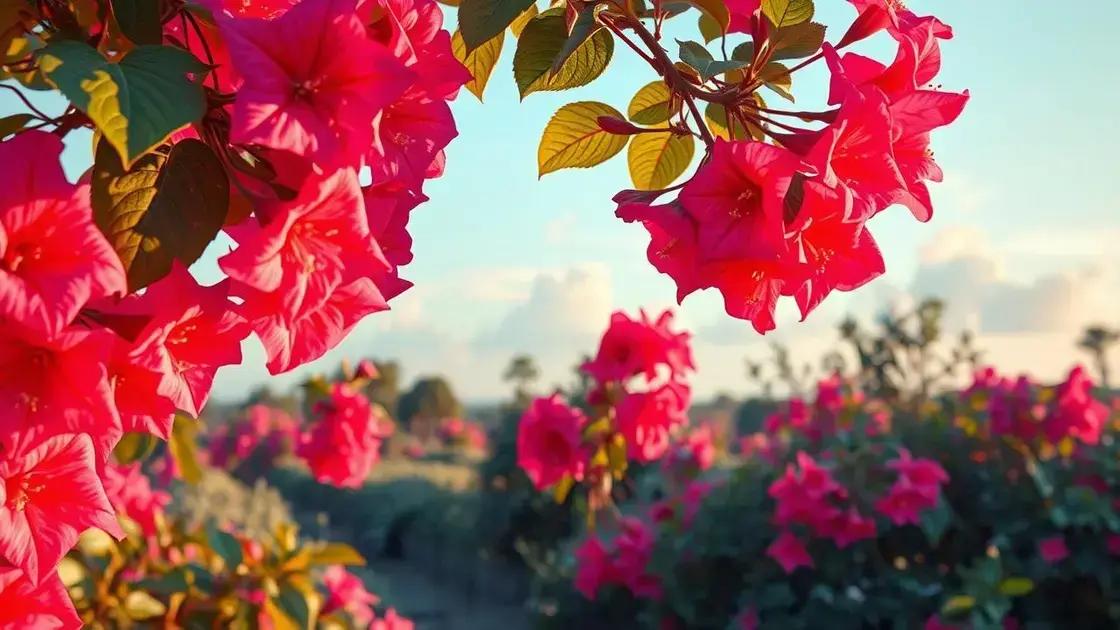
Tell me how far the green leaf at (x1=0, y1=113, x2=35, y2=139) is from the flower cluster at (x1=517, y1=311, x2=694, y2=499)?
1.53 m

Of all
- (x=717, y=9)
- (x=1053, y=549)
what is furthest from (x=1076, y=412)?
(x=717, y=9)

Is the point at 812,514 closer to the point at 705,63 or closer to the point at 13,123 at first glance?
the point at 705,63

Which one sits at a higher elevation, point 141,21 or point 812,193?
point 141,21

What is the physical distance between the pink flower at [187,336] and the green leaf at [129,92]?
5.2 inches

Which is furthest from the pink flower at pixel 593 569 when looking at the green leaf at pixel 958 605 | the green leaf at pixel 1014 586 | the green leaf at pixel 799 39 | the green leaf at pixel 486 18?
the green leaf at pixel 486 18

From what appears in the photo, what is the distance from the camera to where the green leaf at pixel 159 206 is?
0.61 meters

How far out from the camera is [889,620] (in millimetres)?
3709

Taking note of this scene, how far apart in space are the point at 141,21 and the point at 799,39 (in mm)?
535

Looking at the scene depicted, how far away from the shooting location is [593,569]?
429 centimetres

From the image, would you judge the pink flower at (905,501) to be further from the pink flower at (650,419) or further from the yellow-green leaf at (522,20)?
the yellow-green leaf at (522,20)

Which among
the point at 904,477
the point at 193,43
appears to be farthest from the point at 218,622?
the point at 904,477

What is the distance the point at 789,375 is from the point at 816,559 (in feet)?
7.99

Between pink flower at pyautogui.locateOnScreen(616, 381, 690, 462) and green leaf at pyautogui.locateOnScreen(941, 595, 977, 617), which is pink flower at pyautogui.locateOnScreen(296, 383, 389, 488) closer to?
pink flower at pyautogui.locateOnScreen(616, 381, 690, 462)

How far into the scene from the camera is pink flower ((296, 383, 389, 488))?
2557 mm
